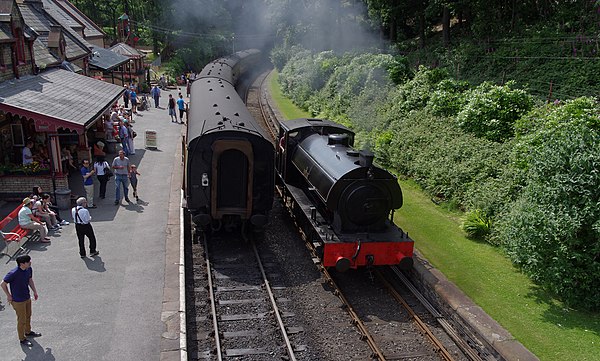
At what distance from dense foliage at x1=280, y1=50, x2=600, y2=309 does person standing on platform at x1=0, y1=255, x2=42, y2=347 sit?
866cm

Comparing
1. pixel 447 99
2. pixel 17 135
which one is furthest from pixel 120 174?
pixel 447 99

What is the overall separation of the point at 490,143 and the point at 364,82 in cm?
1165

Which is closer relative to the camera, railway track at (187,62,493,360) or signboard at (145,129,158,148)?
railway track at (187,62,493,360)

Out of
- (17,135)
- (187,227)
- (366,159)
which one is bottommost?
(187,227)

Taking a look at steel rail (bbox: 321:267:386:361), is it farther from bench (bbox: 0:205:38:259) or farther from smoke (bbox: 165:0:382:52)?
smoke (bbox: 165:0:382:52)

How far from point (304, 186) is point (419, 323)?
5342 mm

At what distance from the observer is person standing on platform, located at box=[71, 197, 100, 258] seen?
10609 mm

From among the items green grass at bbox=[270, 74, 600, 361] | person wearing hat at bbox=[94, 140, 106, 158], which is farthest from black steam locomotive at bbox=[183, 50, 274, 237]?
person wearing hat at bbox=[94, 140, 106, 158]

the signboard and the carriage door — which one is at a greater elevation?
the carriage door

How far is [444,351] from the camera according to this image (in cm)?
820

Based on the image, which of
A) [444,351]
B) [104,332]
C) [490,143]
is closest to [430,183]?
[490,143]

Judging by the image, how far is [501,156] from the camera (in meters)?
13.5

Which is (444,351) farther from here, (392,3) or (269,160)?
(392,3)

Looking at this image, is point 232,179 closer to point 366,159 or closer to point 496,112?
point 366,159
